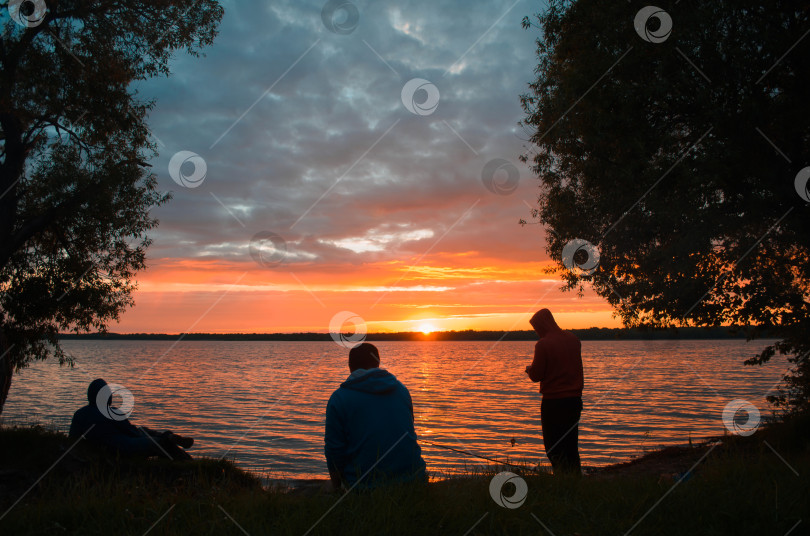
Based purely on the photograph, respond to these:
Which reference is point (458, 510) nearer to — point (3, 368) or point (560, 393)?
point (560, 393)

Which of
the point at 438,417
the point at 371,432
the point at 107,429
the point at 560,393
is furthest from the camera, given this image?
the point at 438,417

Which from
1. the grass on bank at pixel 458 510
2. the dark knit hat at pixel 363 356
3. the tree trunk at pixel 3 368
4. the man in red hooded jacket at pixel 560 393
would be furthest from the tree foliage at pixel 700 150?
the tree trunk at pixel 3 368

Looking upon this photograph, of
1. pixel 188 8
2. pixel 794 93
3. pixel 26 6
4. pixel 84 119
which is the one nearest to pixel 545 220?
pixel 794 93

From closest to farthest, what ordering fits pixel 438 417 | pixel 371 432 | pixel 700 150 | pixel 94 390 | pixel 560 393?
1. pixel 371 432
2. pixel 560 393
3. pixel 94 390
4. pixel 700 150
5. pixel 438 417

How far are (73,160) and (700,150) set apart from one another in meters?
14.3

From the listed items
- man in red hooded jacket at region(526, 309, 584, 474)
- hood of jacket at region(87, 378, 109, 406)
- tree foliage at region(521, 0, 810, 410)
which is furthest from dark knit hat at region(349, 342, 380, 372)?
tree foliage at region(521, 0, 810, 410)

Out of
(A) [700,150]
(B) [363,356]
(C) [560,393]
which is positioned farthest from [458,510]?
(A) [700,150]

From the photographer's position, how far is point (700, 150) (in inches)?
417

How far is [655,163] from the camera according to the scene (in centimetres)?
1094

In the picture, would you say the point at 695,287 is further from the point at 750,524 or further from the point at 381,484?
the point at 381,484

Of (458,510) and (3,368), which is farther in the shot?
(3,368)

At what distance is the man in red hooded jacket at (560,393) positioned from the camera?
710cm

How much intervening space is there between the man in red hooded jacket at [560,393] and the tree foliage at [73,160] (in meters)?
10.4

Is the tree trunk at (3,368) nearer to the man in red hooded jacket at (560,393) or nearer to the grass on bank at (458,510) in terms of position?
the grass on bank at (458,510)
